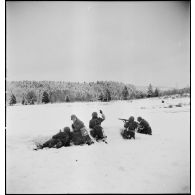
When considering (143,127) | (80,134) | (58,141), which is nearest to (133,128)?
(143,127)

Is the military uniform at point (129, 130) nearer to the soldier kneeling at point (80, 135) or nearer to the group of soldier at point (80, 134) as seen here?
the group of soldier at point (80, 134)

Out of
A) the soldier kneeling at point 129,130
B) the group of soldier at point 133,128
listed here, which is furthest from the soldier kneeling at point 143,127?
the soldier kneeling at point 129,130

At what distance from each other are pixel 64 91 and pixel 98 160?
3.20 m

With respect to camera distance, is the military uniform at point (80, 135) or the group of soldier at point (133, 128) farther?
the group of soldier at point (133, 128)

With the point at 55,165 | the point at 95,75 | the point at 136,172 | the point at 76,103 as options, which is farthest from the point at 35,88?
the point at 136,172

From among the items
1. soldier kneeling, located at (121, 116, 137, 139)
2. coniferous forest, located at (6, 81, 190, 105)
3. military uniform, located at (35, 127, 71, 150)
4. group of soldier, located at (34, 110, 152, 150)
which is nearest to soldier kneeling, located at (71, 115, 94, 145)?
group of soldier, located at (34, 110, 152, 150)

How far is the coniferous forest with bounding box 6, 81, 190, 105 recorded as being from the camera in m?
5.81

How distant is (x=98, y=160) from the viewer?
13.6ft

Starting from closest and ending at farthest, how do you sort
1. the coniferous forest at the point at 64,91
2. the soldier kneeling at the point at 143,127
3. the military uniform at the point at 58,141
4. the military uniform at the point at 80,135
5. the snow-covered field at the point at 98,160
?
the snow-covered field at the point at 98,160
the military uniform at the point at 58,141
the military uniform at the point at 80,135
the soldier kneeling at the point at 143,127
the coniferous forest at the point at 64,91

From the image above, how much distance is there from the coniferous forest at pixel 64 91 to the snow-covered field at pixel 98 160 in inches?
19.0

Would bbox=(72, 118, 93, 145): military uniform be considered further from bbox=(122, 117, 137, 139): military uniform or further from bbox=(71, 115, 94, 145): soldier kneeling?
bbox=(122, 117, 137, 139): military uniform

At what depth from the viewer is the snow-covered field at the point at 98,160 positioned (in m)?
3.52

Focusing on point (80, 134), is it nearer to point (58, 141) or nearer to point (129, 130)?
point (58, 141)
